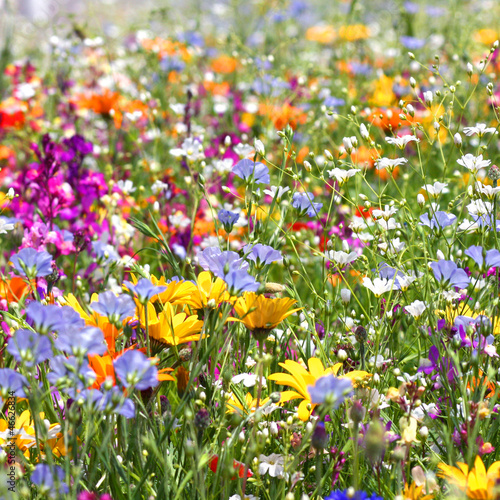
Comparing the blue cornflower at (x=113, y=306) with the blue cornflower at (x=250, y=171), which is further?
the blue cornflower at (x=250, y=171)

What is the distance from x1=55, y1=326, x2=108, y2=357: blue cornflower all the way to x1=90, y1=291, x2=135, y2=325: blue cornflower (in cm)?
9

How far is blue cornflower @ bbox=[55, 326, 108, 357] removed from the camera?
0.80 m

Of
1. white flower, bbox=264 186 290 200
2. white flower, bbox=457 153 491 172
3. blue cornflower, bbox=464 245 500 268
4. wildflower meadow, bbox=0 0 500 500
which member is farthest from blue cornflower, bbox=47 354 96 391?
white flower, bbox=457 153 491 172

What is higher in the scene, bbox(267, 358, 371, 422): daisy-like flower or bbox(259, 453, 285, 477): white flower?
bbox(267, 358, 371, 422): daisy-like flower

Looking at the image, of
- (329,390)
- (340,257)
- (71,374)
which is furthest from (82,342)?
(340,257)

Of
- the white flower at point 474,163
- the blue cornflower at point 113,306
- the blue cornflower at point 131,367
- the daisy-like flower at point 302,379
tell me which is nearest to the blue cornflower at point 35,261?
the blue cornflower at point 113,306

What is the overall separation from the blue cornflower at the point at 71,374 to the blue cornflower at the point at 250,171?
0.56m

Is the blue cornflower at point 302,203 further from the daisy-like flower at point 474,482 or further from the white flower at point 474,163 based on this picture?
the daisy-like flower at point 474,482

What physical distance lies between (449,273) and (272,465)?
0.44 m

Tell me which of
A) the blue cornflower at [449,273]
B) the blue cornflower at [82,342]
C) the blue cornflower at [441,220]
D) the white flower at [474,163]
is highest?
the white flower at [474,163]

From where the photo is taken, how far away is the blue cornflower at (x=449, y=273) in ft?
3.45

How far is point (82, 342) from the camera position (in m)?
0.80

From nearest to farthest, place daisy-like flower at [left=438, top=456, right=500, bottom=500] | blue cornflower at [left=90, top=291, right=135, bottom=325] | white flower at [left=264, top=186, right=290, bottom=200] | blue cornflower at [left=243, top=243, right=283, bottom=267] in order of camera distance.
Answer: daisy-like flower at [left=438, top=456, right=500, bottom=500]
blue cornflower at [left=90, top=291, right=135, bottom=325]
blue cornflower at [left=243, top=243, right=283, bottom=267]
white flower at [left=264, top=186, right=290, bottom=200]

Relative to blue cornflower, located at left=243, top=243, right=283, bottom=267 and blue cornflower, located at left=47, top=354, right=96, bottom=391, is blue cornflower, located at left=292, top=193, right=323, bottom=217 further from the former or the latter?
blue cornflower, located at left=47, top=354, right=96, bottom=391
